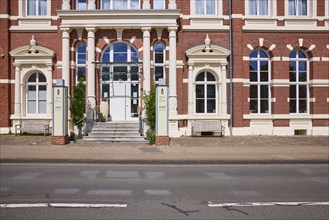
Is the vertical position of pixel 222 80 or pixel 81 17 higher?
pixel 81 17

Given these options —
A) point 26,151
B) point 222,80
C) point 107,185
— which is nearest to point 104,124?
point 26,151

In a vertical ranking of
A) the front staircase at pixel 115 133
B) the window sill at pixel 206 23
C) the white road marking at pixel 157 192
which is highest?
the window sill at pixel 206 23

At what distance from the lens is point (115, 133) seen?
61.3 ft

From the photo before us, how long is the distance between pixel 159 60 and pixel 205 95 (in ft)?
12.2

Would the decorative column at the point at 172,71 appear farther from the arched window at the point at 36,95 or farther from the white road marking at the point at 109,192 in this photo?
the white road marking at the point at 109,192

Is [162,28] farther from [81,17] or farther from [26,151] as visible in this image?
[26,151]

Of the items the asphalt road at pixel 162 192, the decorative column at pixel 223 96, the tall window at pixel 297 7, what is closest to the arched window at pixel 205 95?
the decorative column at pixel 223 96

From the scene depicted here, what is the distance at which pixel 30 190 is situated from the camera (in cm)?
725

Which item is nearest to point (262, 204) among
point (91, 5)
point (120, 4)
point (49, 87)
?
point (91, 5)

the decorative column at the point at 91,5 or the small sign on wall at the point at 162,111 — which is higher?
the decorative column at the point at 91,5

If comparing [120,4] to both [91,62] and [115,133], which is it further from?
[115,133]

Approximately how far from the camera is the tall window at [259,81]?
22.0 meters

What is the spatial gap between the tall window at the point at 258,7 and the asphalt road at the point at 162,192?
14007 mm

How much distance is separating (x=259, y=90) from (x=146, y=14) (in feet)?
28.8
